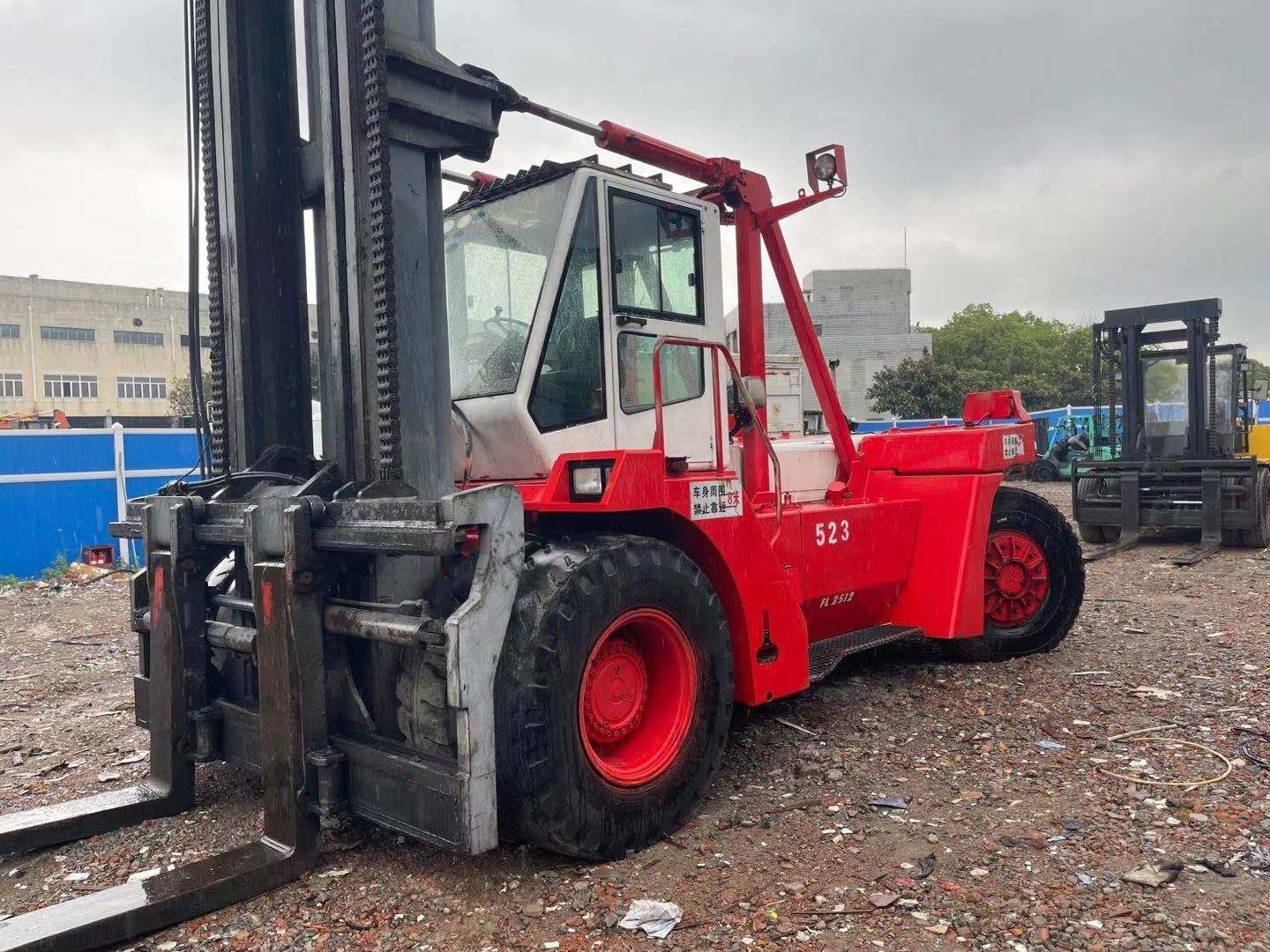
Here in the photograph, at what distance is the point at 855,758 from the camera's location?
457cm

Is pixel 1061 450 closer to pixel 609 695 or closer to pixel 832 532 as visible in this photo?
pixel 832 532

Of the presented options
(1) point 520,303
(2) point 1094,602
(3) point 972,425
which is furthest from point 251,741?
(2) point 1094,602

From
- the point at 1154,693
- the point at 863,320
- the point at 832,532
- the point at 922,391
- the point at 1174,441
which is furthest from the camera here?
the point at 863,320

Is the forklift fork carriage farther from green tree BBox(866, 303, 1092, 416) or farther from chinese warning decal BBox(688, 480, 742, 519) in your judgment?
green tree BBox(866, 303, 1092, 416)

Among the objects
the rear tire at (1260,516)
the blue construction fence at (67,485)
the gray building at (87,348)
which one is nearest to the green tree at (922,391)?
the rear tire at (1260,516)

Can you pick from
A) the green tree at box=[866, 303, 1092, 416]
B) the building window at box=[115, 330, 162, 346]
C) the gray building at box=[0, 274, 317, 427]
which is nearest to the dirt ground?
the green tree at box=[866, 303, 1092, 416]

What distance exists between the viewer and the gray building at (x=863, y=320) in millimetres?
47000

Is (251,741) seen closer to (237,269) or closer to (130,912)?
(130,912)

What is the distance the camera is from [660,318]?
4.26 metres

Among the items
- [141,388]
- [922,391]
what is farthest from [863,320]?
[141,388]

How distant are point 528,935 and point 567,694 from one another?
2.46ft

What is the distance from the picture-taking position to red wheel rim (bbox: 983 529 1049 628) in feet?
21.8

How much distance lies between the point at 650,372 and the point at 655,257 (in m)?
0.54

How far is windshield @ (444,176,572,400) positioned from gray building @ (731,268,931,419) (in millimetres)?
43506
